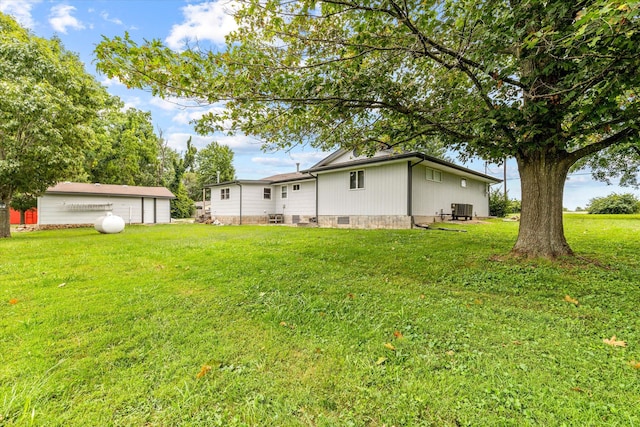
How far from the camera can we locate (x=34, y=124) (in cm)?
984

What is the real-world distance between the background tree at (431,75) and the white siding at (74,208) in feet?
61.4

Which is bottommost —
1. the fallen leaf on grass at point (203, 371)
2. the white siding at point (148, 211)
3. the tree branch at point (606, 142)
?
the fallen leaf on grass at point (203, 371)

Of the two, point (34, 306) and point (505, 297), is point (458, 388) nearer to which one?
point (505, 297)

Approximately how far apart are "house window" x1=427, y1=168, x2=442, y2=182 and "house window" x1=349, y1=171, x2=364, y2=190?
3101 mm

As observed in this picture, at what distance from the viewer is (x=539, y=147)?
15.3 feet

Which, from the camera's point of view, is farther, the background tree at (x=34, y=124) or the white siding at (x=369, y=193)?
the white siding at (x=369, y=193)

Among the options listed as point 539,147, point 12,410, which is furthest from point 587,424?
point 539,147

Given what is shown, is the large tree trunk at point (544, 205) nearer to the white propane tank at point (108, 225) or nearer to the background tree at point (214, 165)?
the white propane tank at point (108, 225)

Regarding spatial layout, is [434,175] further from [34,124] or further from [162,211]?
[162,211]

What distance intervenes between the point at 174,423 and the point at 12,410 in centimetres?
103

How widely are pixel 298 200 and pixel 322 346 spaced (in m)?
15.7

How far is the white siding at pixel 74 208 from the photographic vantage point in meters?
17.1


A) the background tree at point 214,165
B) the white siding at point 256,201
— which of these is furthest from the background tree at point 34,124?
the background tree at point 214,165

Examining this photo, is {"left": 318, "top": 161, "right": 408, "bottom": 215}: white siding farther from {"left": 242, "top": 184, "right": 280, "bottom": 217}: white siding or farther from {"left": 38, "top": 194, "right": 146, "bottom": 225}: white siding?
{"left": 38, "top": 194, "right": 146, "bottom": 225}: white siding
